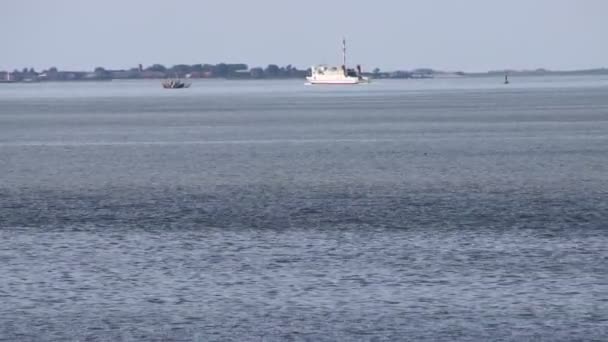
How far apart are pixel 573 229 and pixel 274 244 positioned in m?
5.38

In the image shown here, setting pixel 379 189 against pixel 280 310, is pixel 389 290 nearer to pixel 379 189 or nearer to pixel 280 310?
pixel 280 310

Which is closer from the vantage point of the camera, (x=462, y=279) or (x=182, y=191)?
(x=462, y=279)

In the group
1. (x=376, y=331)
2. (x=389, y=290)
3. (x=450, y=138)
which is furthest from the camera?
(x=450, y=138)

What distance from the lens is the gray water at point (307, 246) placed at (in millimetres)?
16062

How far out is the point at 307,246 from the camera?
22.5m

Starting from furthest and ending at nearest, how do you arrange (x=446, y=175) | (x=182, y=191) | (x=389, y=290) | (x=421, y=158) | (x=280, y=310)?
1. (x=421, y=158)
2. (x=446, y=175)
3. (x=182, y=191)
4. (x=389, y=290)
5. (x=280, y=310)

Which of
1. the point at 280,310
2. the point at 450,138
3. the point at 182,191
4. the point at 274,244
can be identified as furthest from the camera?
the point at 450,138

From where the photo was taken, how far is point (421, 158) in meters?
45.2

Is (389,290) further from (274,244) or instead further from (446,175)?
(446,175)

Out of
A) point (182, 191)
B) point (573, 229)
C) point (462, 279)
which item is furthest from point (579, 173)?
point (462, 279)

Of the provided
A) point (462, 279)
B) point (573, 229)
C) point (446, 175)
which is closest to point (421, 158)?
point (446, 175)

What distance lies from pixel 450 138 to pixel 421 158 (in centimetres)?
1263

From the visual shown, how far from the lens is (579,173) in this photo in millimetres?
37594

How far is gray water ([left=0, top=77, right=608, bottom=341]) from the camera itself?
16062 millimetres
